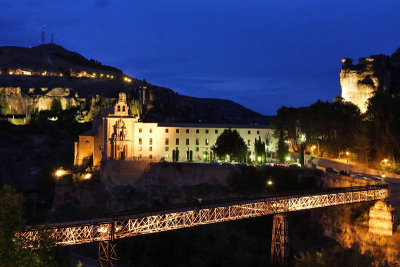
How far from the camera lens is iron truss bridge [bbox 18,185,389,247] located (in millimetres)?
23906

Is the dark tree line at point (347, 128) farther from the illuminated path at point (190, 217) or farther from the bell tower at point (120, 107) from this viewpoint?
the bell tower at point (120, 107)

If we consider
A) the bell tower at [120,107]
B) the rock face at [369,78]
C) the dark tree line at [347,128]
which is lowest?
the dark tree line at [347,128]

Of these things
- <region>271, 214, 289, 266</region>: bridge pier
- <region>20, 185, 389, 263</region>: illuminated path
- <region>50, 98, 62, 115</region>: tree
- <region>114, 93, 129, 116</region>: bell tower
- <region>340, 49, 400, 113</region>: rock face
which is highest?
<region>340, 49, 400, 113</region>: rock face

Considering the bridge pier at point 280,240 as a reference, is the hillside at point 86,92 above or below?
above

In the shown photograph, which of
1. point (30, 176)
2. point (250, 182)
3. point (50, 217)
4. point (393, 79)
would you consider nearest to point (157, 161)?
point (250, 182)

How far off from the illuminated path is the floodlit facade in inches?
1017

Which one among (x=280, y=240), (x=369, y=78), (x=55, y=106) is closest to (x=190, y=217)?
(x=280, y=240)

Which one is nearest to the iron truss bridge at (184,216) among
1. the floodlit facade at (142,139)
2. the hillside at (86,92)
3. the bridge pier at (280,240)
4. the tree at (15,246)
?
the tree at (15,246)

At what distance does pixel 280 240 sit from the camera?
31.5 metres

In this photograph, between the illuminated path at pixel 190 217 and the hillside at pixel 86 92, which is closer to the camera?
the illuminated path at pixel 190 217

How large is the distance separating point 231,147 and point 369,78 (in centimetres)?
3180

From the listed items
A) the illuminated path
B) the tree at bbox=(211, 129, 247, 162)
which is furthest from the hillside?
the illuminated path

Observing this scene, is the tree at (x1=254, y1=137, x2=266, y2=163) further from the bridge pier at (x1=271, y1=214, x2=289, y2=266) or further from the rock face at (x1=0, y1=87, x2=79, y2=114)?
the rock face at (x1=0, y1=87, x2=79, y2=114)

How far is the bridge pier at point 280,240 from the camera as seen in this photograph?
31.3m
